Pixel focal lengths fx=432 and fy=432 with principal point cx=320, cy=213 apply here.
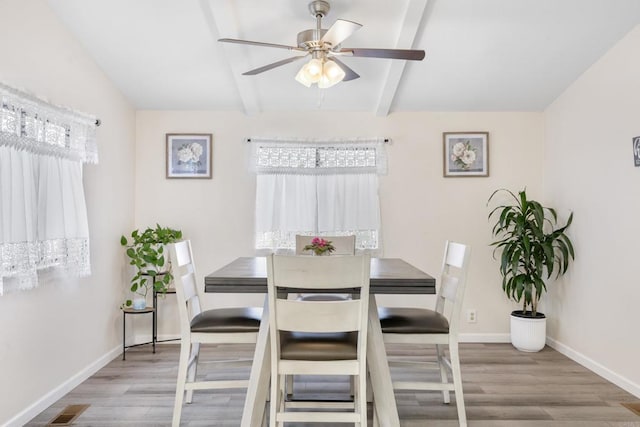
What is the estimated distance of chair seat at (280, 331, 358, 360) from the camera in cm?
193

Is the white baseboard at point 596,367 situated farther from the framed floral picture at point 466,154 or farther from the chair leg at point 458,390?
the framed floral picture at point 466,154

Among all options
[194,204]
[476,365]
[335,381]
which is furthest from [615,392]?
[194,204]

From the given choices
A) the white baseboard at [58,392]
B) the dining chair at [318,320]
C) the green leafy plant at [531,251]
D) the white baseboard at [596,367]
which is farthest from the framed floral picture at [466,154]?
the white baseboard at [58,392]

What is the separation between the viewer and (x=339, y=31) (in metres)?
2.10

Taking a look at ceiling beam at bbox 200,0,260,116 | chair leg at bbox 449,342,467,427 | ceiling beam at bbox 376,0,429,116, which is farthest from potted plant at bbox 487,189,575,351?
ceiling beam at bbox 200,0,260,116

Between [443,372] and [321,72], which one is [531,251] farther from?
[321,72]

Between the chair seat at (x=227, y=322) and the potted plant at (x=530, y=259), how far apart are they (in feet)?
7.37

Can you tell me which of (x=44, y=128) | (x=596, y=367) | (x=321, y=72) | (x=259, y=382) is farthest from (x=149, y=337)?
(x=596, y=367)

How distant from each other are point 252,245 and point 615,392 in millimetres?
2948

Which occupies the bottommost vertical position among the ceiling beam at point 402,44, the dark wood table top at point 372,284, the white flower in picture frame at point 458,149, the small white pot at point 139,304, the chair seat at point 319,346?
the small white pot at point 139,304

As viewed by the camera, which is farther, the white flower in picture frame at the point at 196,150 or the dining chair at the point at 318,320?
the white flower in picture frame at the point at 196,150

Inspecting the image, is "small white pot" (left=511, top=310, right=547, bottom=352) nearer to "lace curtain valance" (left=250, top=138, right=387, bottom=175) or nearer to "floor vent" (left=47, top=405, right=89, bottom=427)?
"lace curtain valance" (left=250, top=138, right=387, bottom=175)

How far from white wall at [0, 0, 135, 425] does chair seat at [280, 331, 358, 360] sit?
149cm

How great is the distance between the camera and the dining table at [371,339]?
6.54 ft
